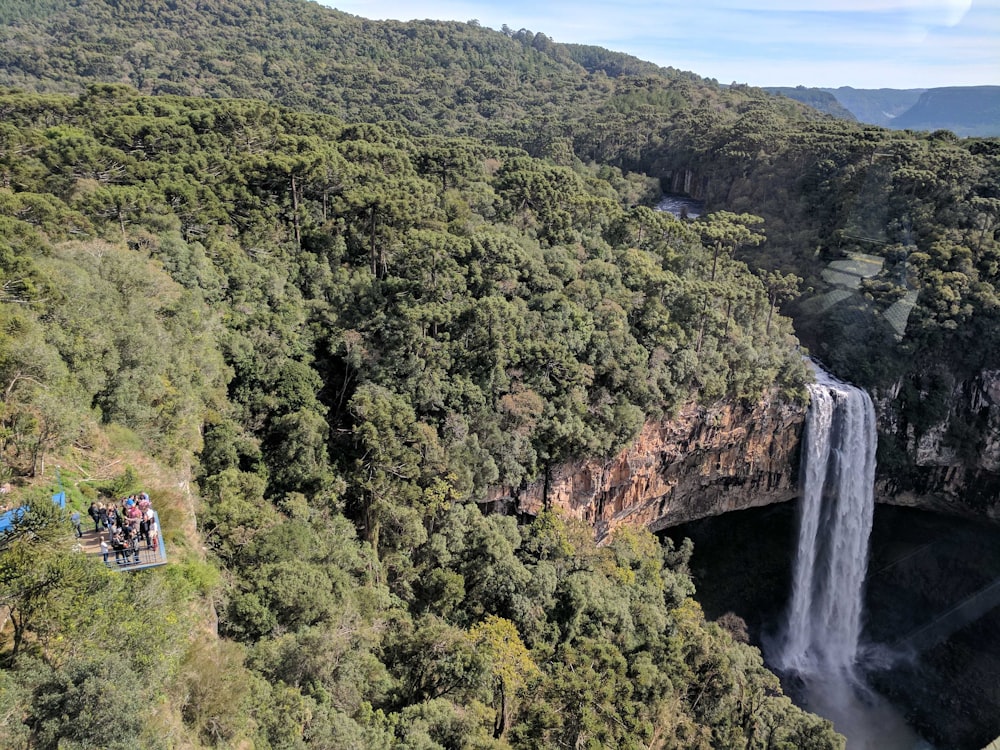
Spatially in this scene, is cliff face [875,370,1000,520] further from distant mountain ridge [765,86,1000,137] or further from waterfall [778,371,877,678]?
distant mountain ridge [765,86,1000,137]

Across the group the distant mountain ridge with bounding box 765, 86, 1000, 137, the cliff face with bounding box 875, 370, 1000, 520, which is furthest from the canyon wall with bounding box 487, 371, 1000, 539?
the distant mountain ridge with bounding box 765, 86, 1000, 137

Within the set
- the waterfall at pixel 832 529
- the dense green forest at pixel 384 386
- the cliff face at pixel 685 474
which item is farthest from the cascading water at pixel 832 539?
the dense green forest at pixel 384 386

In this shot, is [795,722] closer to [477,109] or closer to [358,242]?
[358,242]

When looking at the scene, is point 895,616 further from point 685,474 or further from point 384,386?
point 384,386

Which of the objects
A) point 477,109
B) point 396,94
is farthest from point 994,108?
point 396,94

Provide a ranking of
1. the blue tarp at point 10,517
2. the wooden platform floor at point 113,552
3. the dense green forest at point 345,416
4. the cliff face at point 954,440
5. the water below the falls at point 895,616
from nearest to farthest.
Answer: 1. the blue tarp at point 10,517
2. the wooden platform floor at point 113,552
3. the dense green forest at point 345,416
4. the water below the falls at point 895,616
5. the cliff face at point 954,440

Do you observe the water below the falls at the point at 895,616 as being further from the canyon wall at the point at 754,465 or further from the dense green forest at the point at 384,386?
the dense green forest at the point at 384,386
